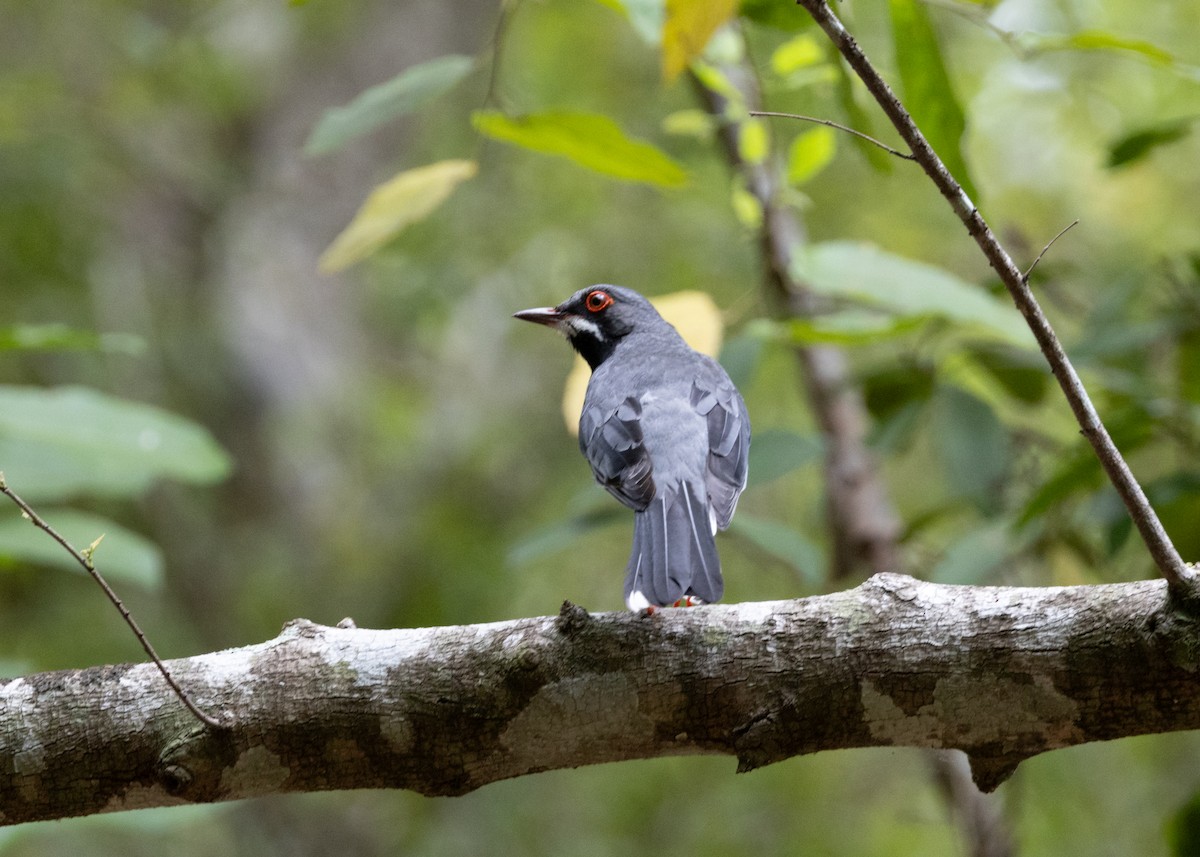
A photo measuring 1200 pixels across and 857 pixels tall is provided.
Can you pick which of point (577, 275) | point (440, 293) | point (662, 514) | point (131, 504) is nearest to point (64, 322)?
point (131, 504)

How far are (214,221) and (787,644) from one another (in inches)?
337

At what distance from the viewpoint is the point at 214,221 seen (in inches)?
390

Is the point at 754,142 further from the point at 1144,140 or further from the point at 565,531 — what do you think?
the point at 565,531

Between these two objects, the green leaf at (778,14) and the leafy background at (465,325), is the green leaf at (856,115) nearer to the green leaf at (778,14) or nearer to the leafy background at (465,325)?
the green leaf at (778,14)

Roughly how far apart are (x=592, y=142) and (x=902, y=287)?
128cm

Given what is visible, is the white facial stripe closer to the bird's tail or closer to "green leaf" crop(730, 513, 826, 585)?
"green leaf" crop(730, 513, 826, 585)

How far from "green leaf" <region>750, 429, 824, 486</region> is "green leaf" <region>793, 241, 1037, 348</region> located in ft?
1.96

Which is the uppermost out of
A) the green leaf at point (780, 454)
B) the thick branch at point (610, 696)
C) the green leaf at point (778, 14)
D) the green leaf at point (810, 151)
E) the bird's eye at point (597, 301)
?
the bird's eye at point (597, 301)

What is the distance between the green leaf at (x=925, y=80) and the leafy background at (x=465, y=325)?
1955 mm

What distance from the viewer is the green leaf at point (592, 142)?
3.39 meters

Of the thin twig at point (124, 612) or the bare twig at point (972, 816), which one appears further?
the bare twig at point (972, 816)

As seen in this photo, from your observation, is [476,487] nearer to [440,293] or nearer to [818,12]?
[440,293]

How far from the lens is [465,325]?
875 cm

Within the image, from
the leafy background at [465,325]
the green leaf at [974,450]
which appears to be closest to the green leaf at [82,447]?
the leafy background at [465,325]
